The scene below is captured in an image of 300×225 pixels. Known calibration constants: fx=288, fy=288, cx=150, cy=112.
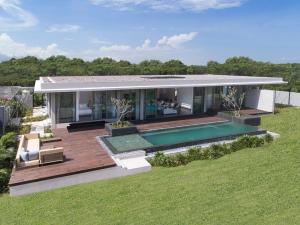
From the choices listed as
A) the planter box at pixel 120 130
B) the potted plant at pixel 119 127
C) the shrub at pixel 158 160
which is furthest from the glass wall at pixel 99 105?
the shrub at pixel 158 160

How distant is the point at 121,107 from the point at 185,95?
7.12 metres

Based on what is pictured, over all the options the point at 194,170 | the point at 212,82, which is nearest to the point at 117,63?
the point at 212,82

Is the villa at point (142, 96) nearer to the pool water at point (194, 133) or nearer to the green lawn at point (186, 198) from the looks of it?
the pool water at point (194, 133)

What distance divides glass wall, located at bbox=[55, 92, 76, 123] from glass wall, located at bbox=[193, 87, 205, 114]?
10.3 meters

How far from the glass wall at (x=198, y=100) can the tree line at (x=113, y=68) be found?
26712 millimetres

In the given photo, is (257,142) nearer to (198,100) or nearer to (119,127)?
(119,127)

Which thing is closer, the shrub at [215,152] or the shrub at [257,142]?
the shrub at [215,152]

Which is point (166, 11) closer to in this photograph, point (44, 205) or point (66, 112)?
point (66, 112)

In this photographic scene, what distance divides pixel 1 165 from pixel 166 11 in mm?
30505

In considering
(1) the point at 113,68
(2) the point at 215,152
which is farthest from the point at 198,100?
(1) the point at 113,68

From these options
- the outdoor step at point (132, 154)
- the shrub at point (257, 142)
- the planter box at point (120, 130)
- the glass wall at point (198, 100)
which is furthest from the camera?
the glass wall at point (198, 100)

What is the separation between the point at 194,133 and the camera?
1880 cm

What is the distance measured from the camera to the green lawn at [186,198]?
28.5 feet

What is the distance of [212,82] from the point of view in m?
23.7
